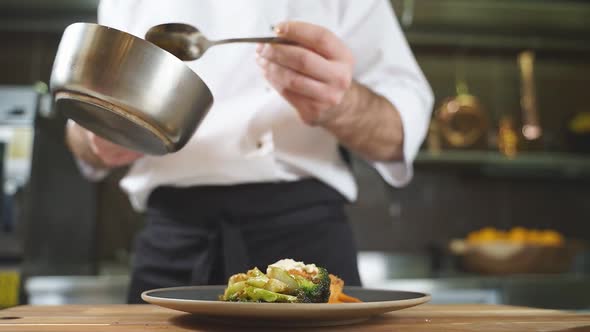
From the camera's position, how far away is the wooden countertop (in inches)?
20.4

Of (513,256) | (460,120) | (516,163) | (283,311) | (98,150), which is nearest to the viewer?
(283,311)

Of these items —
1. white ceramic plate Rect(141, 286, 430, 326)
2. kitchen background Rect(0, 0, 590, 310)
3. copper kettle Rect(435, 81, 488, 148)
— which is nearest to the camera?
white ceramic plate Rect(141, 286, 430, 326)

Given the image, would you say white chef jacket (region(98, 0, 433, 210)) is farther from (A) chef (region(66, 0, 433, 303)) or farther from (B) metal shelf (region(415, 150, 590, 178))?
(B) metal shelf (region(415, 150, 590, 178))

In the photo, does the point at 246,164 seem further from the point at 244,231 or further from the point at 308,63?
the point at 308,63

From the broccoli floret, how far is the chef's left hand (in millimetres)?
251

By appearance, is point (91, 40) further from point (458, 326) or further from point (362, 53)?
point (362, 53)

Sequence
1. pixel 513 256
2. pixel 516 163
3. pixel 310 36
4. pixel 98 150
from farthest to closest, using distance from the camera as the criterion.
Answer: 1. pixel 516 163
2. pixel 513 256
3. pixel 98 150
4. pixel 310 36

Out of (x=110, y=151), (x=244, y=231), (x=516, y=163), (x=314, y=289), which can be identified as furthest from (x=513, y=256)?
(x=314, y=289)

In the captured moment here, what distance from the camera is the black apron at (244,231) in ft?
2.98

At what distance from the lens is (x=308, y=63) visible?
70 cm

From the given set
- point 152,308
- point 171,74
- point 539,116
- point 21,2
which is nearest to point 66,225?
point 21,2

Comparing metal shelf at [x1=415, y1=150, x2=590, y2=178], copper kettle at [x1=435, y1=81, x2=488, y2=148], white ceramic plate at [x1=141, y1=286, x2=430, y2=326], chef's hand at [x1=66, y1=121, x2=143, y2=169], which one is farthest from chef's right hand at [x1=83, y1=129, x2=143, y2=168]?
copper kettle at [x1=435, y1=81, x2=488, y2=148]

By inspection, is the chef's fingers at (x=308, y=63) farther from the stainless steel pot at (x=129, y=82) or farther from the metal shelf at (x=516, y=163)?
the metal shelf at (x=516, y=163)

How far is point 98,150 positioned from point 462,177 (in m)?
2.23
